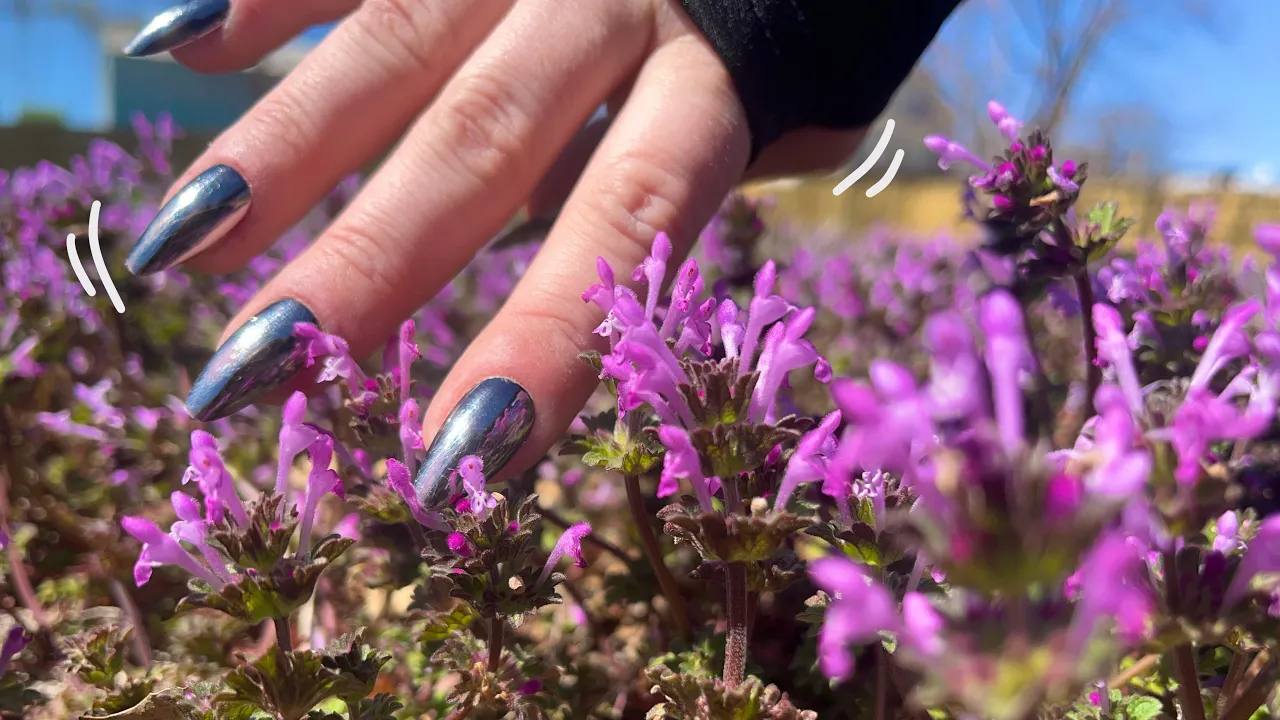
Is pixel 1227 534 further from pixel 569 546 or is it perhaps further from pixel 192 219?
pixel 192 219

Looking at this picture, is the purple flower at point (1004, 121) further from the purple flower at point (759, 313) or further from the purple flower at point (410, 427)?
the purple flower at point (410, 427)

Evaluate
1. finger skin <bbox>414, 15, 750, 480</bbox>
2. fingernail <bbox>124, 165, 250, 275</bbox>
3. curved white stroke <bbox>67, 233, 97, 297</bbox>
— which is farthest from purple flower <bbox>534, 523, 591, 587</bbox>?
curved white stroke <bbox>67, 233, 97, 297</bbox>

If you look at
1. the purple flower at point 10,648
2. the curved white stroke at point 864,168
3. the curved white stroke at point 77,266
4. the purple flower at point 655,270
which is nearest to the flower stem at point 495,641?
the purple flower at point 655,270

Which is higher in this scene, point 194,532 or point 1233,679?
point 194,532

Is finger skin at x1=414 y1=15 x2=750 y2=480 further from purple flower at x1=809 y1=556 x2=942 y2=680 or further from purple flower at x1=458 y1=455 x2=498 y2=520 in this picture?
purple flower at x1=809 y1=556 x2=942 y2=680

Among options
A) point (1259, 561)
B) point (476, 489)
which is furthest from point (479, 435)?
point (1259, 561)

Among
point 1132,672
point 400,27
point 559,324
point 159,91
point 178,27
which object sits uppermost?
point 178,27
